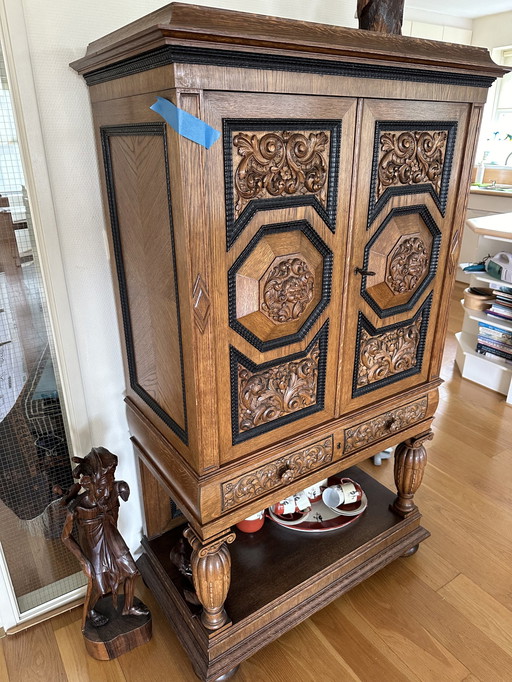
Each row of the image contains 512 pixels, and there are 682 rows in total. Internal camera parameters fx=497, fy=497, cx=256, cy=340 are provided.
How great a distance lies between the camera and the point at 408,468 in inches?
63.8

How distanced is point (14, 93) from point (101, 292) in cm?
50

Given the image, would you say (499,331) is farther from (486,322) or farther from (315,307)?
(315,307)

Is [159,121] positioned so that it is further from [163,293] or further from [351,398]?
[351,398]

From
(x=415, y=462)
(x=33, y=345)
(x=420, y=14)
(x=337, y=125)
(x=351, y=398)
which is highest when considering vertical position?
(x=420, y=14)

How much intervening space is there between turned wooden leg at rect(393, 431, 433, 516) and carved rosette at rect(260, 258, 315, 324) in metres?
0.74

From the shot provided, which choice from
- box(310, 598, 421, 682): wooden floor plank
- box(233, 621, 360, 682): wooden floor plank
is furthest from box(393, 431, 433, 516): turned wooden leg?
box(233, 621, 360, 682): wooden floor plank

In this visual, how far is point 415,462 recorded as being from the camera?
63.4 inches

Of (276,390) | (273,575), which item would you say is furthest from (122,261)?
(273,575)

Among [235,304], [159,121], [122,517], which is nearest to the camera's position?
[159,121]

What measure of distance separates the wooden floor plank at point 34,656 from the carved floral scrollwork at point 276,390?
2.98ft

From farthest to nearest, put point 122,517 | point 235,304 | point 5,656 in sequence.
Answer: point 122,517 < point 5,656 < point 235,304

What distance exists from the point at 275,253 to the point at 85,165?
0.56 meters

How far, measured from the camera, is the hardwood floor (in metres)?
1.35

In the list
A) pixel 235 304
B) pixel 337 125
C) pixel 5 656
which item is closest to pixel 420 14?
pixel 337 125
